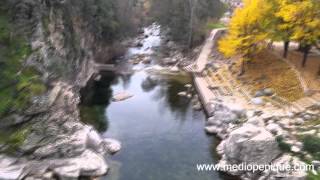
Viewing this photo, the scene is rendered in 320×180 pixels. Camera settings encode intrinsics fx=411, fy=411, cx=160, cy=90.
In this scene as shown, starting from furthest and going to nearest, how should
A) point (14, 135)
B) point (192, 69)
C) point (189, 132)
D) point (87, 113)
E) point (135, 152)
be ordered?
point (192, 69)
point (87, 113)
point (189, 132)
point (135, 152)
point (14, 135)

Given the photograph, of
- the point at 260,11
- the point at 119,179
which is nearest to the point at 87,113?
the point at 119,179

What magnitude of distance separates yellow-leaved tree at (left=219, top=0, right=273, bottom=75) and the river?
A: 28.2 feet

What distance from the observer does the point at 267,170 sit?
3027 centimetres

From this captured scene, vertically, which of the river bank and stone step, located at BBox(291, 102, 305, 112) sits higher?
stone step, located at BBox(291, 102, 305, 112)

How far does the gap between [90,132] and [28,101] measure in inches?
258

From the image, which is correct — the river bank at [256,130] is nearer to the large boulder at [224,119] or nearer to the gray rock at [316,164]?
the large boulder at [224,119]

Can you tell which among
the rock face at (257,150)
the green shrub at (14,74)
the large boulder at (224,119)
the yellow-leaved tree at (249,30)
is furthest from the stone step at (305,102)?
the green shrub at (14,74)

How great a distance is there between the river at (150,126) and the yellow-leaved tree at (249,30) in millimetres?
8585

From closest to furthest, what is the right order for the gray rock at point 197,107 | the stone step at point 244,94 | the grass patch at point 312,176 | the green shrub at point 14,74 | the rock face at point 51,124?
1. the grass patch at point 312,176
2. the rock face at point 51,124
3. the green shrub at point 14,74
4. the stone step at point 244,94
5. the gray rock at point 197,107

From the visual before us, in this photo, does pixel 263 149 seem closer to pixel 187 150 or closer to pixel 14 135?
pixel 187 150

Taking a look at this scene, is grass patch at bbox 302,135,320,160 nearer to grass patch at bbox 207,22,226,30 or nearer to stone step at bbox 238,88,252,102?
stone step at bbox 238,88,252,102

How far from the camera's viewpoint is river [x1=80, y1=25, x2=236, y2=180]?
32.3m

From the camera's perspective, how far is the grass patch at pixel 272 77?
4103 centimetres

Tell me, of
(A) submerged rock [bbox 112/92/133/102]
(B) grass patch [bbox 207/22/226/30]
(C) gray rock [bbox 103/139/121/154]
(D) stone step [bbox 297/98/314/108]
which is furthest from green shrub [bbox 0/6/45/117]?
(B) grass patch [bbox 207/22/226/30]
